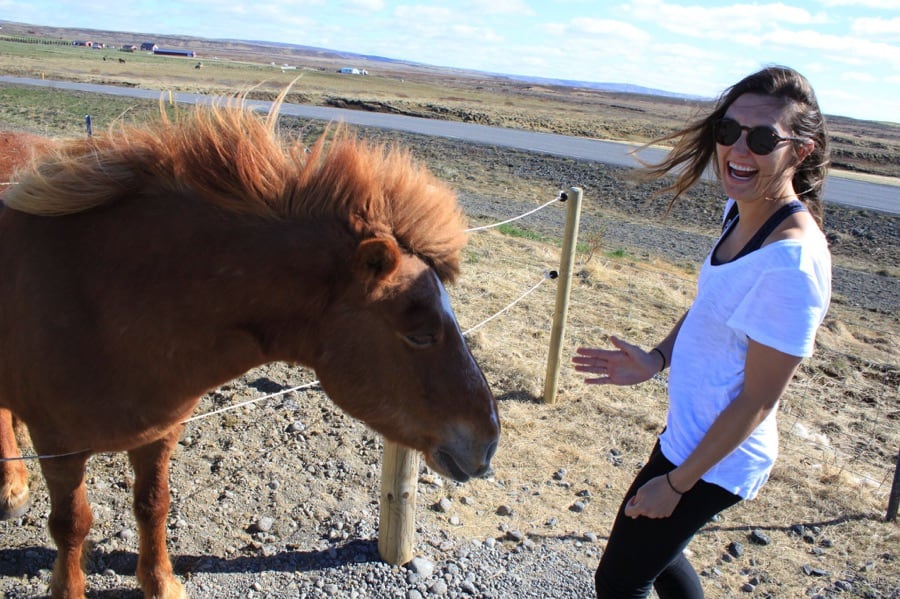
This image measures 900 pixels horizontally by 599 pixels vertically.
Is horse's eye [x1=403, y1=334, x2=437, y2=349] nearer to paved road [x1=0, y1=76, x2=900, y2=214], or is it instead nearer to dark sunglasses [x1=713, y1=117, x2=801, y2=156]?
dark sunglasses [x1=713, y1=117, x2=801, y2=156]

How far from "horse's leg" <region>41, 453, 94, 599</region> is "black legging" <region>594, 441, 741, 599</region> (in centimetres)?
213

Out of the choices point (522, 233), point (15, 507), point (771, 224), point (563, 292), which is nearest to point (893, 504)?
point (563, 292)

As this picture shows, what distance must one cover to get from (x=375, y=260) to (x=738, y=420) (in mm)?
1228

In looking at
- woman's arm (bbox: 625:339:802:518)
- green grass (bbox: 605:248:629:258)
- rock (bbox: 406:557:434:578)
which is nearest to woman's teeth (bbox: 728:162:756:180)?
woman's arm (bbox: 625:339:802:518)

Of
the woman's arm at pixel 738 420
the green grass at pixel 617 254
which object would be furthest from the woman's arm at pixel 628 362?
the green grass at pixel 617 254

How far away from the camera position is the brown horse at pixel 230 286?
7.49 feet

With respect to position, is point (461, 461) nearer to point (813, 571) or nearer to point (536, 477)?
point (536, 477)

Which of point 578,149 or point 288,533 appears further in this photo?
point 578,149

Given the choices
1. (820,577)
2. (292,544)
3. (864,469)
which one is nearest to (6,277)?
(292,544)

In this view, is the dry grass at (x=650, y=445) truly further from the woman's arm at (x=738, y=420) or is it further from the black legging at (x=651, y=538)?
the woman's arm at (x=738, y=420)

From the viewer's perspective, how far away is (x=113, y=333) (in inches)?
93.6

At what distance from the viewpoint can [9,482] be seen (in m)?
3.63

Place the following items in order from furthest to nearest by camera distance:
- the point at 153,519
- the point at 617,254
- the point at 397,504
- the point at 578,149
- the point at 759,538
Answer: the point at 578,149 → the point at 617,254 → the point at 759,538 → the point at 397,504 → the point at 153,519

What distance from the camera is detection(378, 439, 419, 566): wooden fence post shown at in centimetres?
333
